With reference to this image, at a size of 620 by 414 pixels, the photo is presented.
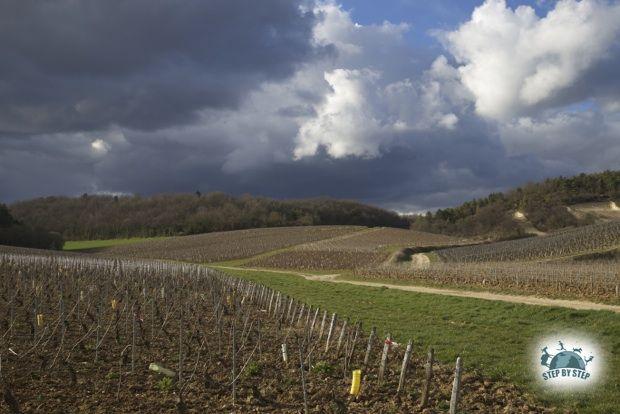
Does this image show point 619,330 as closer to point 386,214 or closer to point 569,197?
point 569,197

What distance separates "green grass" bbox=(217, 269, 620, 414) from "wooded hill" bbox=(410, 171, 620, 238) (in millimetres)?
77141

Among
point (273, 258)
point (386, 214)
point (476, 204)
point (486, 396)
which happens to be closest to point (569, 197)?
point (476, 204)

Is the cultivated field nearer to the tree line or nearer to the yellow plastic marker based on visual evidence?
the tree line

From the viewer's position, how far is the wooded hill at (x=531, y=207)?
344ft

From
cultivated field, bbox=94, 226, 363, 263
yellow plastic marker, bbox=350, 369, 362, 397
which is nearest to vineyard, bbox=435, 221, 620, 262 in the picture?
cultivated field, bbox=94, 226, 363, 263

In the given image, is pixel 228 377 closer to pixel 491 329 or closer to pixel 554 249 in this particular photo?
pixel 491 329

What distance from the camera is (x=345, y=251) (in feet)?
222

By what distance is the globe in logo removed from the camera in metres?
11.1

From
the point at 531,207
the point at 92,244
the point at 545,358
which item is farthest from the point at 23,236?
the point at 531,207

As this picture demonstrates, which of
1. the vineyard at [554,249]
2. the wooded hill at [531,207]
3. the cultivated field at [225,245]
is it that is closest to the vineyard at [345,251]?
the cultivated field at [225,245]

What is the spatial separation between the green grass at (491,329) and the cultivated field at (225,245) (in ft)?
156

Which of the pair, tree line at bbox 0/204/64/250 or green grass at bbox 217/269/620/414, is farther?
tree line at bbox 0/204/64/250

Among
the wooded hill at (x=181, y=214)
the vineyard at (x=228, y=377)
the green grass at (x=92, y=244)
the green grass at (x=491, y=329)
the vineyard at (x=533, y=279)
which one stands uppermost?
the wooded hill at (x=181, y=214)

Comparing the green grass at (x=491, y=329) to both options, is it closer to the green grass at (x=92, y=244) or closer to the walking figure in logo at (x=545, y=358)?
the walking figure in logo at (x=545, y=358)
